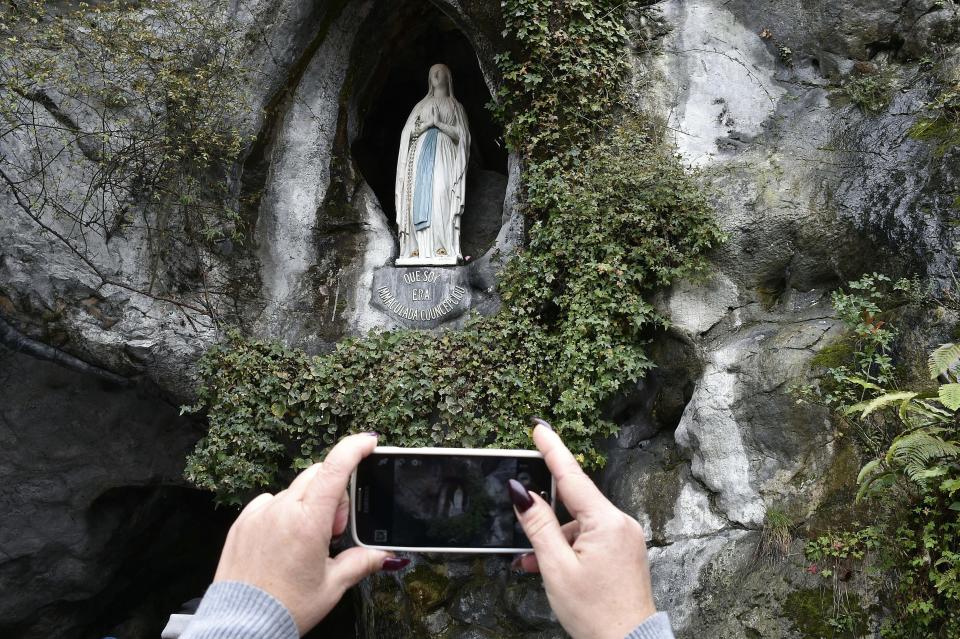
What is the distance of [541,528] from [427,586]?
4.30 metres

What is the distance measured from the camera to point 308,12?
22.7 ft

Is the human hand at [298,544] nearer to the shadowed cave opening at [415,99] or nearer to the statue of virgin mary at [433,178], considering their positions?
the statue of virgin mary at [433,178]

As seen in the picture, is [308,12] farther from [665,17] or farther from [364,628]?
[364,628]

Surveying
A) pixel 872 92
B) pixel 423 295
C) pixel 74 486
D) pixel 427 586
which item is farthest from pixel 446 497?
pixel 74 486

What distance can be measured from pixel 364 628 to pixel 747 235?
4382mm

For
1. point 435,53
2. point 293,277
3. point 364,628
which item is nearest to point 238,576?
point 364,628

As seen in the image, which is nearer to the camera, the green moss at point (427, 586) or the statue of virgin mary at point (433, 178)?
the green moss at point (427, 586)

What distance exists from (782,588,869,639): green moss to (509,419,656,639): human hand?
114 inches

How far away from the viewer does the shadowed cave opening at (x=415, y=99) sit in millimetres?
7508

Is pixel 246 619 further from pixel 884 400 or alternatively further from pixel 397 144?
pixel 397 144

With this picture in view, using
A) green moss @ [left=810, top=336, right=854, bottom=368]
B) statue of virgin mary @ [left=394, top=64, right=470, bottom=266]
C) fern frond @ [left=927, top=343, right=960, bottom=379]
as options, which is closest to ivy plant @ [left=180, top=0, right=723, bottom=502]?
statue of virgin mary @ [left=394, top=64, right=470, bottom=266]

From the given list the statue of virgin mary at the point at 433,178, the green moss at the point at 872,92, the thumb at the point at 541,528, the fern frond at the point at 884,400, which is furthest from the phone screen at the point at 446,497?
the statue of virgin mary at the point at 433,178

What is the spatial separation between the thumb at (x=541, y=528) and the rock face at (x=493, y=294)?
3.04 metres

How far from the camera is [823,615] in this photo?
3779mm
